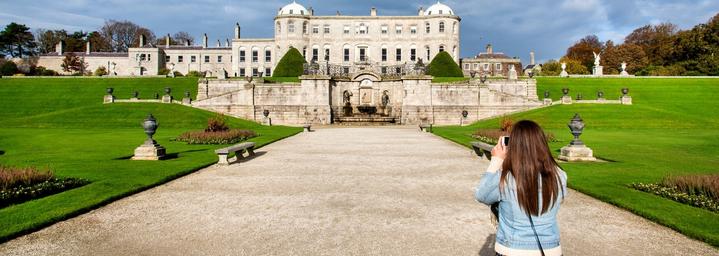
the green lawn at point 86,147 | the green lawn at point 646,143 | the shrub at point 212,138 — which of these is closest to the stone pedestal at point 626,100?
the green lawn at point 646,143

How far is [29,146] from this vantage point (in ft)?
63.2

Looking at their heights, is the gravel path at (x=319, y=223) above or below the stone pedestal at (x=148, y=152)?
below

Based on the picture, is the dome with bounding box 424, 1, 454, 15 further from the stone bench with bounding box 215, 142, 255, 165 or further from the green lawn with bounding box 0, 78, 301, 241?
the stone bench with bounding box 215, 142, 255, 165

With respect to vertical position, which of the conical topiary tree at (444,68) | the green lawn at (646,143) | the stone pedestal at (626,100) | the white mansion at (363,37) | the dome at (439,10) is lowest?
the green lawn at (646,143)

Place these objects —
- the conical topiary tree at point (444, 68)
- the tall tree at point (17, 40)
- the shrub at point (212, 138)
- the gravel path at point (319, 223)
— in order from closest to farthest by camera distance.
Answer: the gravel path at point (319, 223) → the shrub at point (212, 138) → the conical topiary tree at point (444, 68) → the tall tree at point (17, 40)

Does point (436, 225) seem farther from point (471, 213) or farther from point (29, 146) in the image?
point (29, 146)

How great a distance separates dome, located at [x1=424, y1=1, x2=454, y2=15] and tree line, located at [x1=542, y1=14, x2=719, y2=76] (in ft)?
66.3

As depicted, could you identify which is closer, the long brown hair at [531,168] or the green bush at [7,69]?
the long brown hair at [531,168]

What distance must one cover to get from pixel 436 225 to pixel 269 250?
270 centimetres

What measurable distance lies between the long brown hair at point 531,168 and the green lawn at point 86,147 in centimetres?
674

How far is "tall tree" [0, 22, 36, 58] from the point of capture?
99688 millimetres

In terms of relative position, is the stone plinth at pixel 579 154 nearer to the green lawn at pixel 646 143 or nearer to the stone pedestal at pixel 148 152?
the green lawn at pixel 646 143

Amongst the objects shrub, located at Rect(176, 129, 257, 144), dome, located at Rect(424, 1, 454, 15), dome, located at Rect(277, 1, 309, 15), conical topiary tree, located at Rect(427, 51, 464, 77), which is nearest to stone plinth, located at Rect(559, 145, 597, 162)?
shrub, located at Rect(176, 129, 257, 144)

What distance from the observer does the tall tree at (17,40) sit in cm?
9969
